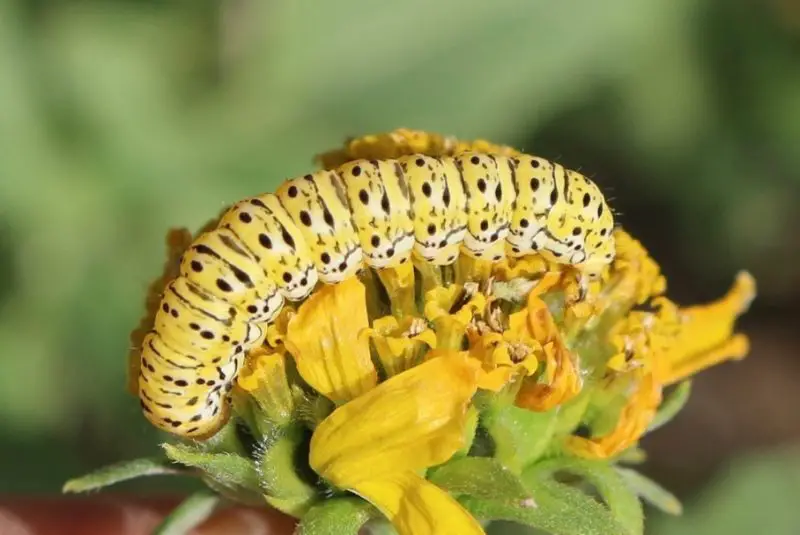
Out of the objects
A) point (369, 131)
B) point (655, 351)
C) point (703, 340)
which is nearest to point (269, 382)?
point (655, 351)

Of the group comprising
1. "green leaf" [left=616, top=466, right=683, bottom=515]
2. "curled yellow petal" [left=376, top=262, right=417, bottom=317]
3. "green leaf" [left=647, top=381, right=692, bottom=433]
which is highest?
"curled yellow petal" [left=376, top=262, right=417, bottom=317]

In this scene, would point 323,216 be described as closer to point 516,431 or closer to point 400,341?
point 400,341

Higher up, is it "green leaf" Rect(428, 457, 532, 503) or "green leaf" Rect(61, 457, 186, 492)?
"green leaf" Rect(61, 457, 186, 492)

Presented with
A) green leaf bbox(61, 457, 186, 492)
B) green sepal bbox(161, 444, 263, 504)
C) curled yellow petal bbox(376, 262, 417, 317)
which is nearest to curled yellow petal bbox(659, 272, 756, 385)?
curled yellow petal bbox(376, 262, 417, 317)

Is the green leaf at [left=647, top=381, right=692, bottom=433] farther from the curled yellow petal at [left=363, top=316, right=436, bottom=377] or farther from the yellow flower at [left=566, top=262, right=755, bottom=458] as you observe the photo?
the curled yellow petal at [left=363, top=316, right=436, bottom=377]

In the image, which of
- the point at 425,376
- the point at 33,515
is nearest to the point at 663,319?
the point at 425,376

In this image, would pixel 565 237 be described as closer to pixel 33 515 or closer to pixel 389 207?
pixel 389 207

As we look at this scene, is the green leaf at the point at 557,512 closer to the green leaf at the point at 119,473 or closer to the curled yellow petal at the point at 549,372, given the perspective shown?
the curled yellow petal at the point at 549,372
